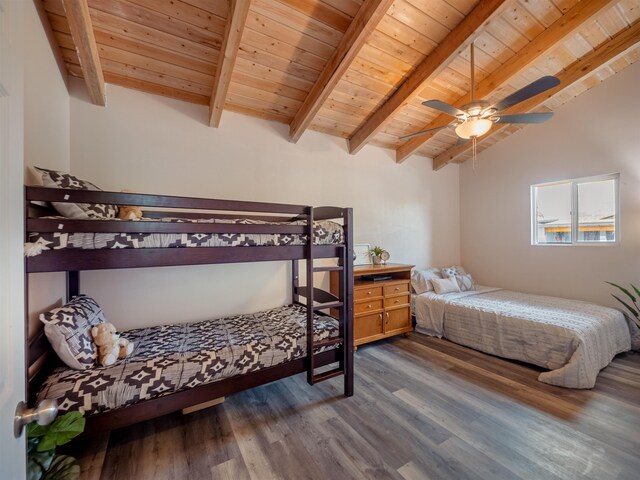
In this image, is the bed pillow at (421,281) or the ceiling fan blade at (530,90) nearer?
the ceiling fan blade at (530,90)

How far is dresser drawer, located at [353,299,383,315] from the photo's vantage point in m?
3.13

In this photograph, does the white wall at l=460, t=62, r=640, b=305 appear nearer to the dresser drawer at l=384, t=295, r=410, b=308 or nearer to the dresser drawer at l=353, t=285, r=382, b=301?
the dresser drawer at l=384, t=295, r=410, b=308

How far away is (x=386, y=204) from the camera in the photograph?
409 cm

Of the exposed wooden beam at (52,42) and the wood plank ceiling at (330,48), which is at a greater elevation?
the wood plank ceiling at (330,48)

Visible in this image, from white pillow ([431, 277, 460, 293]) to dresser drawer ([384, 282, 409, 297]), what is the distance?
0.58 m

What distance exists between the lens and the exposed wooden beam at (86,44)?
162cm

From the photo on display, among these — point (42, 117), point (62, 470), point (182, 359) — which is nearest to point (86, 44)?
point (42, 117)

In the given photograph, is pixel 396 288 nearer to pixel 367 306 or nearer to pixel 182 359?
pixel 367 306

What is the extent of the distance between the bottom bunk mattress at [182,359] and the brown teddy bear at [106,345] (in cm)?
5

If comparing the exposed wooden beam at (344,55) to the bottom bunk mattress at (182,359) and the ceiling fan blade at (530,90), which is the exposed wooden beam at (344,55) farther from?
the bottom bunk mattress at (182,359)

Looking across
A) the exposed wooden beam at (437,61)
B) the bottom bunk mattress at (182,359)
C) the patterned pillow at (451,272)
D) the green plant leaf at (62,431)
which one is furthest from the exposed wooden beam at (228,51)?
the patterned pillow at (451,272)

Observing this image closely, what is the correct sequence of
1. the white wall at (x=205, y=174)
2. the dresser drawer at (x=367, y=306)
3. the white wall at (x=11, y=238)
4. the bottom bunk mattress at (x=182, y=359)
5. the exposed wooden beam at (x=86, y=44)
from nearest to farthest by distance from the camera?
the white wall at (x=11, y=238) < the bottom bunk mattress at (x=182, y=359) < the exposed wooden beam at (x=86, y=44) < the white wall at (x=205, y=174) < the dresser drawer at (x=367, y=306)

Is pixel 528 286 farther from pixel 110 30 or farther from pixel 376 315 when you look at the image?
pixel 110 30

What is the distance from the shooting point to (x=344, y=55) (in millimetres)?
2250
